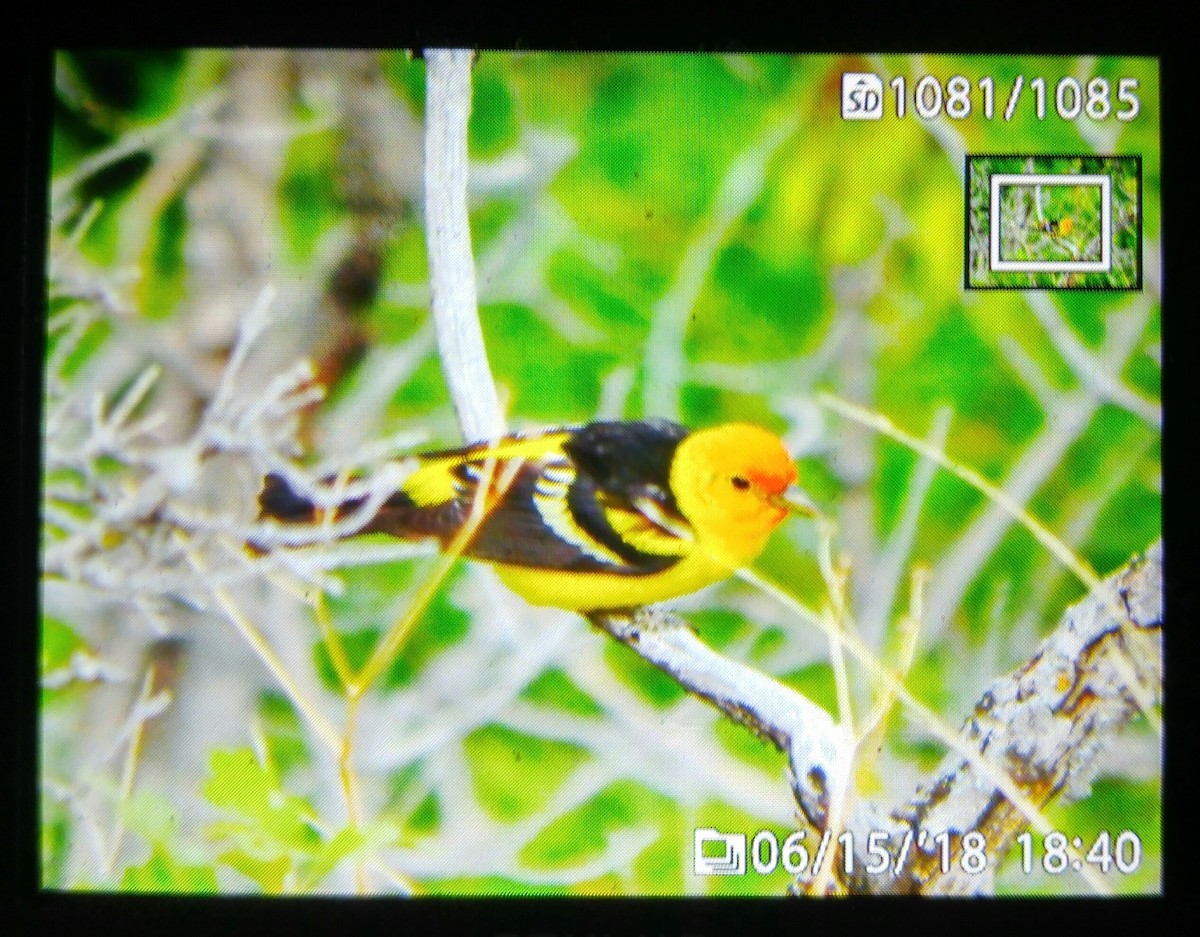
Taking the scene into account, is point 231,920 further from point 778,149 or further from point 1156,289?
point 1156,289

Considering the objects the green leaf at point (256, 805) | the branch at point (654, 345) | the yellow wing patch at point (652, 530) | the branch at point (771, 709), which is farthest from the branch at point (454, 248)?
the green leaf at point (256, 805)

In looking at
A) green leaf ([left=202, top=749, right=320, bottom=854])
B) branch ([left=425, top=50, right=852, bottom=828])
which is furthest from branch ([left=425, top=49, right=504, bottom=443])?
green leaf ([left=202, top=749, right=320, bottom=854])

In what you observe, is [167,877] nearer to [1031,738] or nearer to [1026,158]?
[1031,738]

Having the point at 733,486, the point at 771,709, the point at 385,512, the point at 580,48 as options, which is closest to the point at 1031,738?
the point at 771,709

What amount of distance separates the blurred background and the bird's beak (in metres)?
0.01

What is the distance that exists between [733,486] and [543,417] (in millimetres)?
197

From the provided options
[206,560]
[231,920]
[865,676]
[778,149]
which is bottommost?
[231,920]

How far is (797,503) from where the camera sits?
3.67ft

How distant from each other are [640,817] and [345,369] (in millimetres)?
523

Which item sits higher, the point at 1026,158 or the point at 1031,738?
the point at 1026,158

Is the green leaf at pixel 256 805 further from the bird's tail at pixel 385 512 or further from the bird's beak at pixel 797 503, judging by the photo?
the bird's beak at pixel 797 503

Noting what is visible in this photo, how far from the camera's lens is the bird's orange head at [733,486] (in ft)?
3.66

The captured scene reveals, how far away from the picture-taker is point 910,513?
1.12 m

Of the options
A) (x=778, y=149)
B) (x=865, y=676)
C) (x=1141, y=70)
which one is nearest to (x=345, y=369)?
(x=778, y=149)
